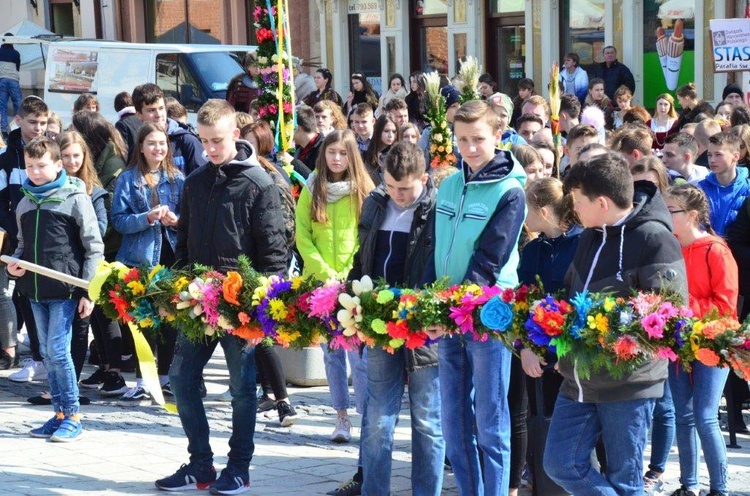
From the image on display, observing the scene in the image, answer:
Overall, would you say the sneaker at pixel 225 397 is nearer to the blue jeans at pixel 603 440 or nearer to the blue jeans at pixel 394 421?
the blue jeans at pixel 394 421

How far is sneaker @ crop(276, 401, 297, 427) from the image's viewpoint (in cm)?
800

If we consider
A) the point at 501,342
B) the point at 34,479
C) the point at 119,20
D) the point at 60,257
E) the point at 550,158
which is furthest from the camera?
the point at 119,20

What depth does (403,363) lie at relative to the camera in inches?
234

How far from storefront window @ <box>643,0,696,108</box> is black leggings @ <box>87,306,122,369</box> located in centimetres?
1275

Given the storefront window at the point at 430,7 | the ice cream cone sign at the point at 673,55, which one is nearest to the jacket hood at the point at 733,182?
the ice cream cone sign at the point at 673,55

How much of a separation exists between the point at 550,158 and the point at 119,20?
81.6ft

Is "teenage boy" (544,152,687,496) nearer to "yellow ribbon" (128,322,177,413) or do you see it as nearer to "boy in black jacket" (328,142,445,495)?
"boy in black jacket" (328,142,445,495)

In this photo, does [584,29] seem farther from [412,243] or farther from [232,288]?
[232,288]

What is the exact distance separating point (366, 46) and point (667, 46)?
743 cm

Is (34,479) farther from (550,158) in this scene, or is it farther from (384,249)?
(550,158)

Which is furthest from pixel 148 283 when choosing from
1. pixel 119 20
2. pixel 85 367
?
pixel 119 20

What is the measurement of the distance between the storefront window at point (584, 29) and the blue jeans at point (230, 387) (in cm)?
1546

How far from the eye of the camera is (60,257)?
777cm

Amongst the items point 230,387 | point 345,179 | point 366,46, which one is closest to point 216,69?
point 366,46
